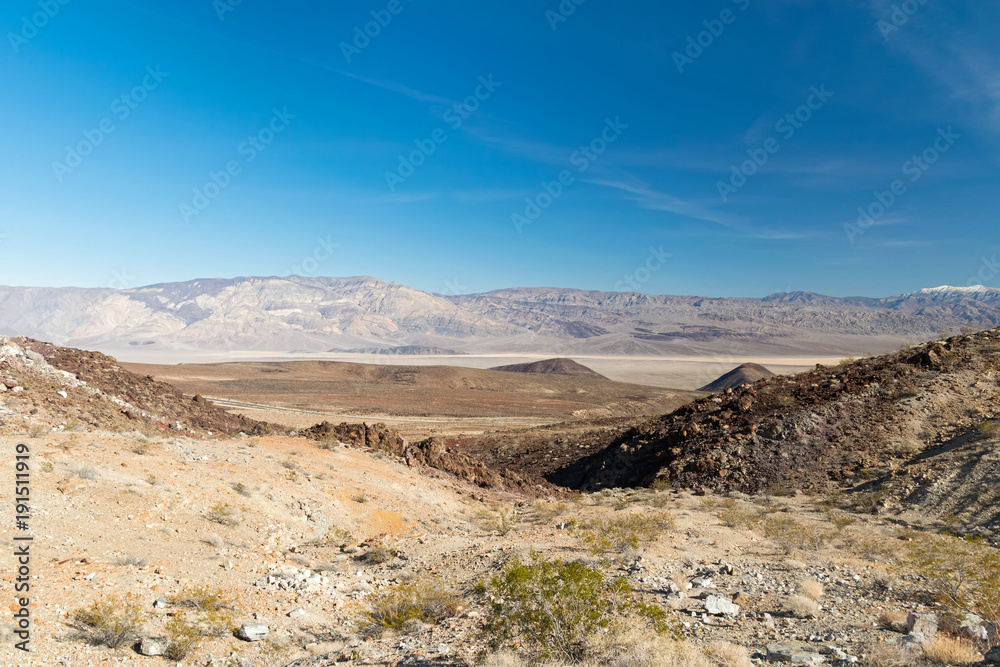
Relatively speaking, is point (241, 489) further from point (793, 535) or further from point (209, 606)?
point (793, 535)

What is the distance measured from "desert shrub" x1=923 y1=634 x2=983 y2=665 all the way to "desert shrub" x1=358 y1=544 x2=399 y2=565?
744 centimetres

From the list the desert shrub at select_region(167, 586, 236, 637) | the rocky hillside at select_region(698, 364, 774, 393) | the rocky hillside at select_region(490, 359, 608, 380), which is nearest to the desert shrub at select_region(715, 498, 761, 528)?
the desert shrub at select_region(167, 586, 236, 637)

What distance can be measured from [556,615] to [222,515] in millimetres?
6669

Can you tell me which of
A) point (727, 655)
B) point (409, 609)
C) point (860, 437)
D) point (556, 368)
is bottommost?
point (556, 368)

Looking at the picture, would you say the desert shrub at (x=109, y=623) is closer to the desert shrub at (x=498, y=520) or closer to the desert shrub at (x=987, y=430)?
the desert shrub at (x=498, y=520)

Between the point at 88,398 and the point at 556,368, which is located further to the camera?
the point at 556,368

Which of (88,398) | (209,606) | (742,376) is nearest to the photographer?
(209,606)

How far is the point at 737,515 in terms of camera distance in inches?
468

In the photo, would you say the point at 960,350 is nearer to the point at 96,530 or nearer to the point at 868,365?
the point at 868,365

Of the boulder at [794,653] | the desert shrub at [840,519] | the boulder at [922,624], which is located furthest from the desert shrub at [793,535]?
the boulder at [794,653]

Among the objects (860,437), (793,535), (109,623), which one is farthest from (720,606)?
(860,437)

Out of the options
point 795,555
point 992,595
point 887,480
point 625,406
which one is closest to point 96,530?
point 795,555

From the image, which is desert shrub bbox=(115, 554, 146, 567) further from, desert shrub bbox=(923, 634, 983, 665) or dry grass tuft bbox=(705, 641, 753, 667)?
desert shrub bbox=(923, 634, 983, 665)

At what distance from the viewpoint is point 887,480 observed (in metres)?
12.9
